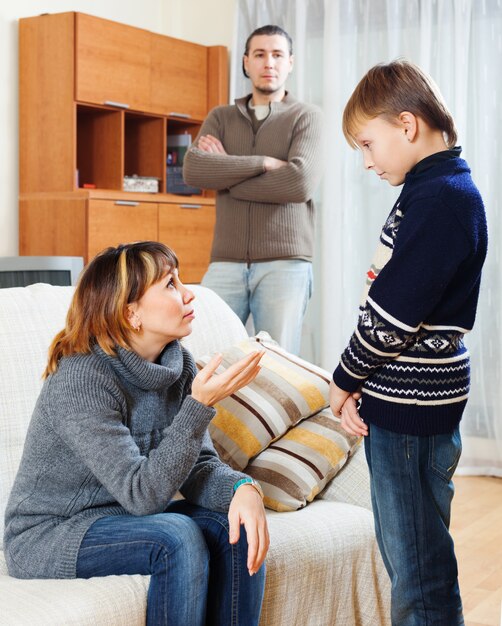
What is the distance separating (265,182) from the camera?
3.55m

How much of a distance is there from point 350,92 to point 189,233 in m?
1.06

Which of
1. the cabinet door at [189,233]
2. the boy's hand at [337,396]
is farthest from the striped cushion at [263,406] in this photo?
the cabinet door at [189,233]

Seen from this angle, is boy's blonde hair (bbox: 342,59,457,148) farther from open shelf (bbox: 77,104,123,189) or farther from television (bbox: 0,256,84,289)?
open shelf (bbox: 77,104,123,189)

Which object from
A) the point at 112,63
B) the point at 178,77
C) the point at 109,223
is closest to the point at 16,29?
the point at 112,63

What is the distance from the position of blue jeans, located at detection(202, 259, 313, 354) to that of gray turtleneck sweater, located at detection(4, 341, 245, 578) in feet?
5.73

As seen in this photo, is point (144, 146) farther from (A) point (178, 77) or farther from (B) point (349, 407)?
(B) point (349, 407)

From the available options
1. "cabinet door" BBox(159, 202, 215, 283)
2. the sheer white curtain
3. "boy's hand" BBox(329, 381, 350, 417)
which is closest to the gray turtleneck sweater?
"boy's hand" BBox(329, 381, 350, 417)

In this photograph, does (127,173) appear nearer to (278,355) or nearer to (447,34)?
(447,34)

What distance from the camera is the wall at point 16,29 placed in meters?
4.48

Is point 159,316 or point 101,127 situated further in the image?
point 101,127

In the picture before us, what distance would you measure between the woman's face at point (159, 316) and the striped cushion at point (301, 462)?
18.6 inches

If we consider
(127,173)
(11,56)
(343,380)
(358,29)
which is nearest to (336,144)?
(358,29)

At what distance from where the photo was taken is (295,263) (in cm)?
362

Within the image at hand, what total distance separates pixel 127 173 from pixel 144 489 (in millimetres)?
3516
